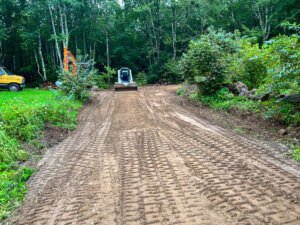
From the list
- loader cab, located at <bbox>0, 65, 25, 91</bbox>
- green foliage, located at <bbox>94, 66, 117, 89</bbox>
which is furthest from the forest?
loader cab, located at <bbox>0, 65, 25, 91</bbox>

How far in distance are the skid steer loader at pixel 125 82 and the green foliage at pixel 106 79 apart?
2572 mm

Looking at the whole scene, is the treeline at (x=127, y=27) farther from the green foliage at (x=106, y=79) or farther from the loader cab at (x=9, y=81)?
the loader cab at (x=9, y=81)

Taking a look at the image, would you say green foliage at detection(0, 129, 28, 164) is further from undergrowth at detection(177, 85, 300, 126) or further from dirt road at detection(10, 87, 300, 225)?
undergrowth at detection(177, 85, 300, 126)

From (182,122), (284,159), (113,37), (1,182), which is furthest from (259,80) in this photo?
(113,37)

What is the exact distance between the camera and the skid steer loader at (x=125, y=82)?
1404 cm

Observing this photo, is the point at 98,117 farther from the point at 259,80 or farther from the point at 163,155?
the point at 259,80

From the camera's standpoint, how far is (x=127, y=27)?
2261 cm

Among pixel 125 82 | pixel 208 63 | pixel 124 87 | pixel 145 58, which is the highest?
pixel 145 58

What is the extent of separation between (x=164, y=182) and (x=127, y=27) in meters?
22.1

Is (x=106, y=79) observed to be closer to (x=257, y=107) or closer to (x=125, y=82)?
(x=125, y=82)

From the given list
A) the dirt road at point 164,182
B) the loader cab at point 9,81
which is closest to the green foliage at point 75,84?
the dirt road at point 164,182

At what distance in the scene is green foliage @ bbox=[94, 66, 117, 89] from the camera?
60.0 feet

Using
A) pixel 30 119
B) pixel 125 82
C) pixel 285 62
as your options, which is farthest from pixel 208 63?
pixel 125 82

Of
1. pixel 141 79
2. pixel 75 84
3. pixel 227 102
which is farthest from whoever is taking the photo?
pixel 141 79
